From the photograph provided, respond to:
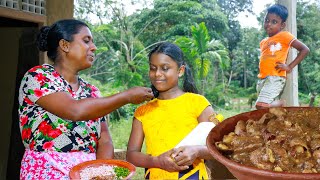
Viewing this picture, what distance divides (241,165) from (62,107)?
1.02 metres

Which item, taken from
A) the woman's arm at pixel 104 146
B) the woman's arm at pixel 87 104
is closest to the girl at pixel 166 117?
the woman's arm at pixel 104 146

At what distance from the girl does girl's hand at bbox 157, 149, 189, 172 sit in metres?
0.10

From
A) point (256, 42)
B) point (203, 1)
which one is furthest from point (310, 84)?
point (203, 1)

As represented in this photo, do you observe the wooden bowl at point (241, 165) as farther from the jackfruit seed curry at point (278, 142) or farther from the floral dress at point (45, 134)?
the floral dress at point (45, 134)

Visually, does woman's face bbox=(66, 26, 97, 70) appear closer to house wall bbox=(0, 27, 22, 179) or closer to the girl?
the girl

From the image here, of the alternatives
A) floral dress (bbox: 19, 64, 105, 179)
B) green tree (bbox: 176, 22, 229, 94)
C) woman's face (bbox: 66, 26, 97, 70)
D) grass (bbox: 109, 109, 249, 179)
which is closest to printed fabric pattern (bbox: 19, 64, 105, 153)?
floral dress (bbox: 19, 64, 105, 179)

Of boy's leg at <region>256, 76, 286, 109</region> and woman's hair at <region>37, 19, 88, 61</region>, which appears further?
boy's leg at <region>256, 76, 286, 109</region>

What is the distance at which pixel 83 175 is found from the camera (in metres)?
1.49

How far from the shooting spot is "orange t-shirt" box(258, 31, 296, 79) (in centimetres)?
361

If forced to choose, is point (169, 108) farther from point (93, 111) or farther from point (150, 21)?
point (150, 21)

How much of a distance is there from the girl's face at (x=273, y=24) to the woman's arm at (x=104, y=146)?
89.8 inches

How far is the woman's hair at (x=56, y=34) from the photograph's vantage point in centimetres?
189

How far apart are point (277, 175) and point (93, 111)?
40.9 inches

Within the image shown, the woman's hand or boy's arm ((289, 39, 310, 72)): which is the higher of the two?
boy's arm ((289, 39, 310, 72))
